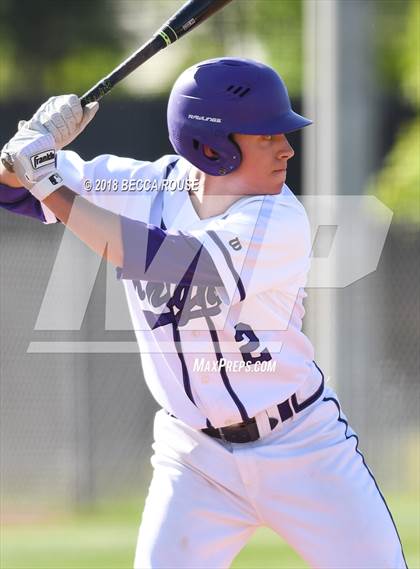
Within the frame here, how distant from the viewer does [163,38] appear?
10.1 ft

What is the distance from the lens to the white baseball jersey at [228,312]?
2.76 metres

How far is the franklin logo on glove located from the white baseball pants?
30.6 inches

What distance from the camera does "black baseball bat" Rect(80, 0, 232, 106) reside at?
302 cm

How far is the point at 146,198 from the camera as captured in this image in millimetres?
3080

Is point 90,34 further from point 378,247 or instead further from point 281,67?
point 378,247

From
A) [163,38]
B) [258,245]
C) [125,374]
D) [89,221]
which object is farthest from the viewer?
[125,374]

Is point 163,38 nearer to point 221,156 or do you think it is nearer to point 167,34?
point 167,34

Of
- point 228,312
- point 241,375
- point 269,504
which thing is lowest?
point 269,504

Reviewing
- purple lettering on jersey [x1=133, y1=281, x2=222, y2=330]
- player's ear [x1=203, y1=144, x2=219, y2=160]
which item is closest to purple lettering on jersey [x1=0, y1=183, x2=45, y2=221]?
purple lettering on jersey [x1=133, y1=281, x2=222, y2=330]

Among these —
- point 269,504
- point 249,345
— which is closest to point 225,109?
point 249,345

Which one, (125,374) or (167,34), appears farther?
(125,374)

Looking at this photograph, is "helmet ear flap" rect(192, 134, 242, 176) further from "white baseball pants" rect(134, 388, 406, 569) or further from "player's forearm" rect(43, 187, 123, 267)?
"white baseball pants" rect(134, 388, 406, 569)

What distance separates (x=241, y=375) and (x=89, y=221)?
23.7 inches

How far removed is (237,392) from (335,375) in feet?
8.96
